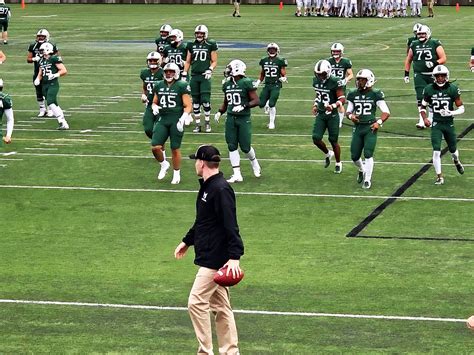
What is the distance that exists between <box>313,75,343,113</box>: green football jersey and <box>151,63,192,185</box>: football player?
7.42 ft

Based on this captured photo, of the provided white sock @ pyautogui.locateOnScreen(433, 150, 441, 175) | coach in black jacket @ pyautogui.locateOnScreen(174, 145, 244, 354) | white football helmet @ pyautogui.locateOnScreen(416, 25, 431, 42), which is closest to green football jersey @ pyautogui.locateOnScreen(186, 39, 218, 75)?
white football helmet @ pyautogui.locateOnScreen(416, 25, 431, 42)

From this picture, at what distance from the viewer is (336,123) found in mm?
20750

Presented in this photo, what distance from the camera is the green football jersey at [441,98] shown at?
19.5 metres

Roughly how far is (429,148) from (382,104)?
13.6 ft

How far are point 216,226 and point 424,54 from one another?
15.0 m

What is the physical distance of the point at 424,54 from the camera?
2473 centimetres

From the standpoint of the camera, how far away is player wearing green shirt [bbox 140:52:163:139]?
72.0 feet

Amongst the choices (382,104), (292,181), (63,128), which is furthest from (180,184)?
(63,128)

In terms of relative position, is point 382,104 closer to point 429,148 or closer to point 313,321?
point 429,148

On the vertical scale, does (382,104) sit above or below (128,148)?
above

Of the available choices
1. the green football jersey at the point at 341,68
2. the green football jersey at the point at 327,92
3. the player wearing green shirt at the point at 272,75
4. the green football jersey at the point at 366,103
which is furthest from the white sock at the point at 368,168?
the player wearing green shirt at the point at 272,75

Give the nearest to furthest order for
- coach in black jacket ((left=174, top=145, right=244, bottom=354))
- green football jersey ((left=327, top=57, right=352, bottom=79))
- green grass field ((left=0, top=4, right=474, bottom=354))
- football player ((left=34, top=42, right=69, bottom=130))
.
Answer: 1. coach in black jacket ((left=174, top=145, right=244, bottom=354))
2. green grass field ((left=0, top=4, right=474, bottom=354))
3. green football jersey ((left=327, top=57, right=352, bottom=79))
4. football player ((left=34, top=42, right=69, bottom=130))

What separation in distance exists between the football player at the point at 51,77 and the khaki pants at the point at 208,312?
1538 centimetres

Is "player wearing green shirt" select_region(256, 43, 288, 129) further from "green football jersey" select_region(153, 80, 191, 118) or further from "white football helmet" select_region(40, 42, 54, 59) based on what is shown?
"green football jersey" select_region(153, 80, 191, 118)
